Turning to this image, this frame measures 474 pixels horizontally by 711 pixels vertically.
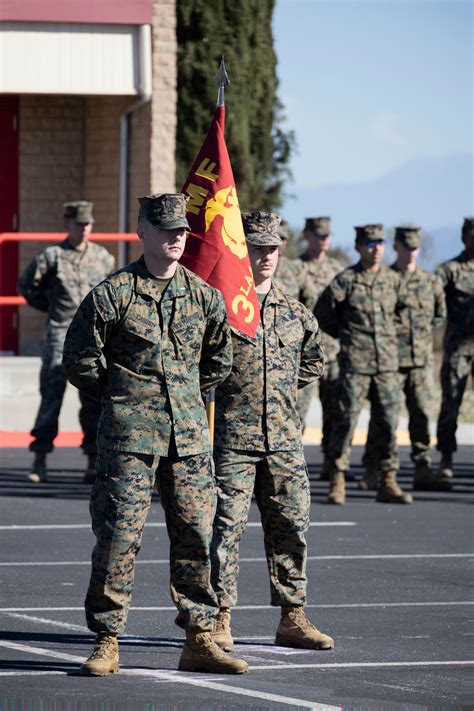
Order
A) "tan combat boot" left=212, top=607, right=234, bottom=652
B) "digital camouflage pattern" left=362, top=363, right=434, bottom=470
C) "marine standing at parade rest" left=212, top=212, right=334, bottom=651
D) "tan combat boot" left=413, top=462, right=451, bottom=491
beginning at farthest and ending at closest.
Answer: "tan combat boot" left=413, top=462, right=451, bottom=491 → "digital camouflage pattern" left=362, top=363, right=434, bottom=470 → "marine standing at parade rest" left=212, top=212, right=334, bottom=651 → "tan combat boot" left=212, top=607, right=234, bottom=652

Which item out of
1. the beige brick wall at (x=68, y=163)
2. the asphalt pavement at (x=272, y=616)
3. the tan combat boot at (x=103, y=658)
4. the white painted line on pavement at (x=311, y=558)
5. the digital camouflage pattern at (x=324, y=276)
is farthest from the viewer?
the beige brick wall at (x=68, y=163)

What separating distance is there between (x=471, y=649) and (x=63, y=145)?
596 inches

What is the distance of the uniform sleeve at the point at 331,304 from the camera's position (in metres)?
13.9

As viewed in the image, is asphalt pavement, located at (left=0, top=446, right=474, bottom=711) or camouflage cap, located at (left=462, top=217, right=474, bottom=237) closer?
asphalt pavement, located at (left=0, top=446, right=474, bottom=711)

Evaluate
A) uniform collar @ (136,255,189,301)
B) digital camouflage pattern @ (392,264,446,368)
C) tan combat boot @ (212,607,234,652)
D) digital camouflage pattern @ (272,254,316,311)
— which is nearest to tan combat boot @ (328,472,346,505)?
digital camouflage pattern @ (392,264,446,368)

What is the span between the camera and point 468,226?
1506 centimetres

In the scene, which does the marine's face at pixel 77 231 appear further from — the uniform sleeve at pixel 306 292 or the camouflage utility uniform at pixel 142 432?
the camouflage utility uniform at pixel 142 432

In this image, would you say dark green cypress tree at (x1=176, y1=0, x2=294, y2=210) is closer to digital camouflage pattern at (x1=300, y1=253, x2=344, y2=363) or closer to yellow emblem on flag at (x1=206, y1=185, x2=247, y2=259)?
digital camouflage pattern at (x1=300, y1=253, x2=344, y2=363)

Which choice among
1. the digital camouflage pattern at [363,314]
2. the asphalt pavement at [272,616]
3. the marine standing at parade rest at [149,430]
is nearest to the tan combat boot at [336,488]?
the asphalt pavement at [272,616]

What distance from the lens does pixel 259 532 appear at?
41.3 feet

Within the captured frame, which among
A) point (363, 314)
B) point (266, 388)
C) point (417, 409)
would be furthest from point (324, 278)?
point (266, 388)

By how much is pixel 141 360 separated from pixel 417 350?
301 inches

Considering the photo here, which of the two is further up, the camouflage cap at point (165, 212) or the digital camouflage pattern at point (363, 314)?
the camouflage cap at point (165, 212)

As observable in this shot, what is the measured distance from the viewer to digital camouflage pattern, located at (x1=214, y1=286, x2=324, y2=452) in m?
8.24
